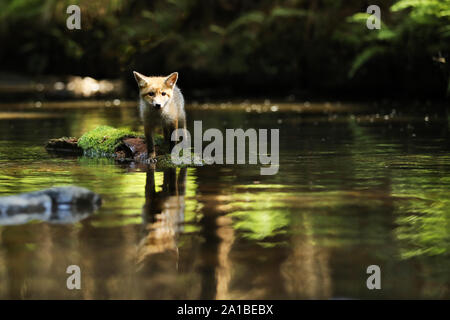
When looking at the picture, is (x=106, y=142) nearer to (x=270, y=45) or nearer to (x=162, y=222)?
(x=162, y=222)

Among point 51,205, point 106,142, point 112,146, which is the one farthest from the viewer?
point 106,142

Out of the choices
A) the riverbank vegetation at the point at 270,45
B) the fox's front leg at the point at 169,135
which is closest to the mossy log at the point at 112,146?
the fox's front leg at the point at 169,135

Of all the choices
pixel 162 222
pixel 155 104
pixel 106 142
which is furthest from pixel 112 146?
pixel 162 222

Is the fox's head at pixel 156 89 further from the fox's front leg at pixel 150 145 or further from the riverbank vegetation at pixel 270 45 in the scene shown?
the riverbank vegetation at pixel 270 45

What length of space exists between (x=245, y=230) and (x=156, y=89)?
494cm

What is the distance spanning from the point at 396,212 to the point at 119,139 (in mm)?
6113

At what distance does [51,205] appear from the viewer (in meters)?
8.09

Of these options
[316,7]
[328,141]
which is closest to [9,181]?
[328,141]

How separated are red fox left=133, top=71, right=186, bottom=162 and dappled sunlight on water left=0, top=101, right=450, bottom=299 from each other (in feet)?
2.22

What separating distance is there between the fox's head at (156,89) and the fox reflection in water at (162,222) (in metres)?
1.37

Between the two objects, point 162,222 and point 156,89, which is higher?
point 156,89

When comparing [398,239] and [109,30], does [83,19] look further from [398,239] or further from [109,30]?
[398,239]

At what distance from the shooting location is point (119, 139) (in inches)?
515
